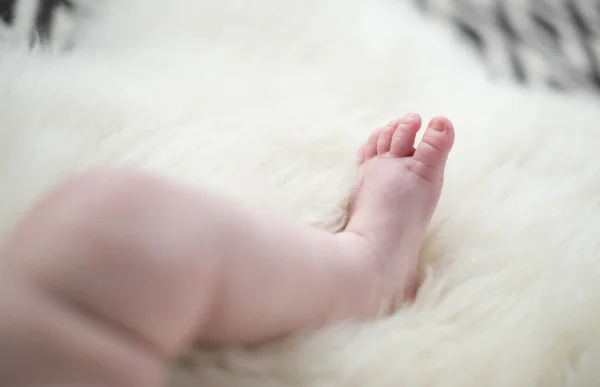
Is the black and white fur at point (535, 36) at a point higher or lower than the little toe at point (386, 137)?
higher

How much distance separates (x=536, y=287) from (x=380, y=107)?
28 cm

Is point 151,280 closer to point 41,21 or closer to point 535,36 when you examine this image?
point 41,21

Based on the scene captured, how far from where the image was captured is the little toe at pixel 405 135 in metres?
0.59

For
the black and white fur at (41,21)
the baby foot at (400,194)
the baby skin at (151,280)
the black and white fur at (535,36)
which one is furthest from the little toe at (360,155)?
the black and white fur at (41,21)

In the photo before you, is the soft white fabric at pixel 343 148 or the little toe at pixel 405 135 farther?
the little toe at pixel 405 135

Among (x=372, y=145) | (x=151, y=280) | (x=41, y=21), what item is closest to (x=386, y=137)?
(x=372, y=145)

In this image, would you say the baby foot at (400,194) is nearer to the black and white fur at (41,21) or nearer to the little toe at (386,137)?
the little toe at (386,137)

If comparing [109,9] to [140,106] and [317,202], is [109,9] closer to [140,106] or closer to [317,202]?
[140,106]

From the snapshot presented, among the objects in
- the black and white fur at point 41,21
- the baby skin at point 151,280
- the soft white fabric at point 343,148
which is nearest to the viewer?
Result: the baby skin at point 151,280

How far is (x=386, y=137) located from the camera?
61 cm

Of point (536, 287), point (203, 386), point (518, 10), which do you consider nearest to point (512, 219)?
point (536, 287)

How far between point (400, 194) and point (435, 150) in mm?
54

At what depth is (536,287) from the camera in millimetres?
507

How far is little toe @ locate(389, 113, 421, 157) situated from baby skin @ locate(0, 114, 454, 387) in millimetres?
118
